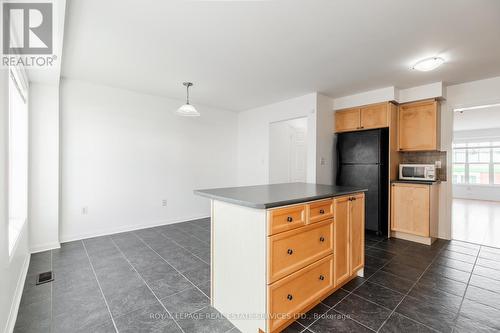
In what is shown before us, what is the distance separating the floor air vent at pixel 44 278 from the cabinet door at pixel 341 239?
2851mm

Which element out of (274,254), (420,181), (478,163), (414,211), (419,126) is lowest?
(414,211)

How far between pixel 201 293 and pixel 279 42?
8.58ft

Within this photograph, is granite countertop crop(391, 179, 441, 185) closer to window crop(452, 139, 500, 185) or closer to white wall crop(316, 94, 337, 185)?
white wall crop(316, 94, 337, 185)

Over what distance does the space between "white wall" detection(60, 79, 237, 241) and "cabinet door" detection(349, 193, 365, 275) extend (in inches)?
135

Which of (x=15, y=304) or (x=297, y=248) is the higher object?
(x=297, y=248)

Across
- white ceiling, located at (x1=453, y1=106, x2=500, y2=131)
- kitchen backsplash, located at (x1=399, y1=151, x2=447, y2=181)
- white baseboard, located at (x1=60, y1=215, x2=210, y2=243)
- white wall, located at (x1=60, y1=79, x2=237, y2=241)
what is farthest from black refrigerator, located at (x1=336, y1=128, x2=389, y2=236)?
white ceiling, located at (x1=453, y1=106, x2=500, y2=131)

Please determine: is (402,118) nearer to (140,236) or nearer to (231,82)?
(231,82)

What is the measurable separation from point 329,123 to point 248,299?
3.62m

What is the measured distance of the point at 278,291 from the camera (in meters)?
1.57

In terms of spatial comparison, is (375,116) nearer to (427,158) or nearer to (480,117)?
(427,158)

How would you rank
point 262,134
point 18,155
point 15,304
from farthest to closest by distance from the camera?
point 262,134, point 18,155, point 15,304

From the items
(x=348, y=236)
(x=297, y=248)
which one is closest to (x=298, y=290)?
(x=297, y=248)

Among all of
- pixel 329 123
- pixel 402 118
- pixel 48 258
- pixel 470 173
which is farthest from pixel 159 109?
pixel 470 173

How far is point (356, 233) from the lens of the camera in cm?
236
